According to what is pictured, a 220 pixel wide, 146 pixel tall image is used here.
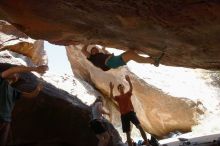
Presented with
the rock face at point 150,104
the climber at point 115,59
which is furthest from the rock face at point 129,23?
the rock face at point 150,104

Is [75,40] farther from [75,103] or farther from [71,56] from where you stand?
[71,56]

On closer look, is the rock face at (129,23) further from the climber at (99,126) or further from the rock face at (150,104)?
the rock face at (150,104)

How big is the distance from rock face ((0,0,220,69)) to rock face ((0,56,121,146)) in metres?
3.09

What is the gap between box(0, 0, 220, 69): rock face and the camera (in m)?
6.59

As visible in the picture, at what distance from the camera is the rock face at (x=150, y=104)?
19.6 metres

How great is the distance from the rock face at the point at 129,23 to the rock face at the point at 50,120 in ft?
10.1

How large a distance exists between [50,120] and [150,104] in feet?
30.3

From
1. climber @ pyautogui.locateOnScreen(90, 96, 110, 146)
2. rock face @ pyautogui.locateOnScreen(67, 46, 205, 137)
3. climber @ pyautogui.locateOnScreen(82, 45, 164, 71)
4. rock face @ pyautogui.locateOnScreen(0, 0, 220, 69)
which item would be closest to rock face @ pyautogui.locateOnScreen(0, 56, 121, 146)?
climber @ pyautogui.locateOnScreen(90, 96, 110, 146)

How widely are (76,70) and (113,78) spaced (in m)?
2.96

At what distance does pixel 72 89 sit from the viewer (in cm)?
1856

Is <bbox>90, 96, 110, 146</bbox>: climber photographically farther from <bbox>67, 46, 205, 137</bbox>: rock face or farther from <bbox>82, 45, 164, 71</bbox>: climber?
<bbox>67, 46, 205, 137</bbox>: rock face

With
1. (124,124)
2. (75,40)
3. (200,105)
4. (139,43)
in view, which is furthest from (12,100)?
(200,105)

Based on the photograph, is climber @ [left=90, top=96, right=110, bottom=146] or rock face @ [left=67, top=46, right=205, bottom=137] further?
rock face @ [left=67, top=46, right=205, bottom=137]

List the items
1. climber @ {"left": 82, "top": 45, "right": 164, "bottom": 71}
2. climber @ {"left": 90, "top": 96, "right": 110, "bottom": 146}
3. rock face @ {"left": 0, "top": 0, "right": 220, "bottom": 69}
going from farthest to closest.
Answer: climber @ {"left": 90, "top": 96, "right": 110, "bottom": 146} → climber @ {"left": 82, "top": 45, "right": 164, "bottom": 71} → rock face @ {"left": 0, "top": 0, "right": 220, "bottom": 69}
